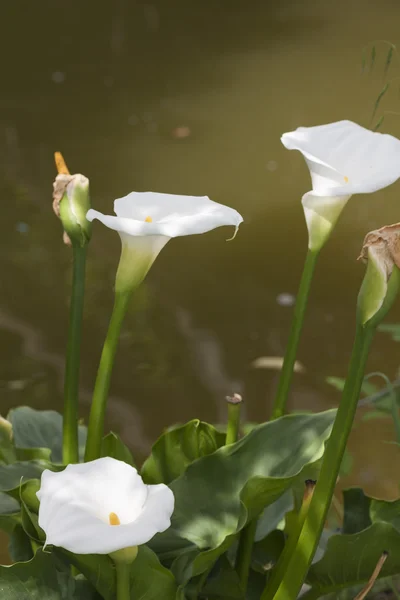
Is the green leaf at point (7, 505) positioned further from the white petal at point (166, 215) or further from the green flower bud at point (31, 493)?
the white petal at point (166, 215)

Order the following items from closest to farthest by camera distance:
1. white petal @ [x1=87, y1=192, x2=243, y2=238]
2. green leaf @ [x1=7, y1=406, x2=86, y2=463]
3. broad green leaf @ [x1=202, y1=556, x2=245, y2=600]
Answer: white petal @ [x1=87, y1=192, x2=243, y2=238] → broad green leaf @ [x1=202, y1=556, x2=245, y2=600] → green leaf @ [x1=7, y1=406, x2=86, y2=463]

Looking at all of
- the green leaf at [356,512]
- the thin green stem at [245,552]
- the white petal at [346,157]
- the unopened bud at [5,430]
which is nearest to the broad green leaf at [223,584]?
the thin green stem at [245,552]

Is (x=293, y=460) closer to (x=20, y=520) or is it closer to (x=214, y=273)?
(x=20, y=520)

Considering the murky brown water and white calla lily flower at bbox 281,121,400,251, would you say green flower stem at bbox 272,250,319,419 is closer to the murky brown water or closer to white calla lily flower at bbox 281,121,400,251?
white calla lily flower at bbox 281,121,400,251

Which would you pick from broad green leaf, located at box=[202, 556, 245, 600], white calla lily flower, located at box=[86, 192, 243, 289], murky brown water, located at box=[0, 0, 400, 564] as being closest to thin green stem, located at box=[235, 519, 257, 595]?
broad green leaf, located at box=[202, 556, 245, 600]

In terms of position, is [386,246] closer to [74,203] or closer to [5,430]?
[74,203]

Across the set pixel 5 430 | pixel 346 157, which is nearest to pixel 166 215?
pixel 346 157

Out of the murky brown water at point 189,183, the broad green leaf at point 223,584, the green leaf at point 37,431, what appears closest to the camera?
the broad green leaf at point 223,584
